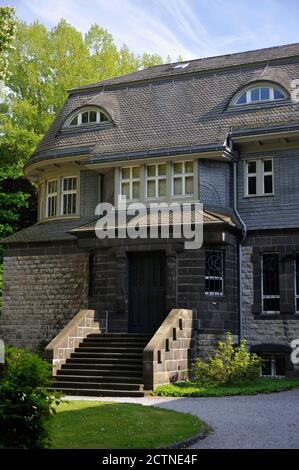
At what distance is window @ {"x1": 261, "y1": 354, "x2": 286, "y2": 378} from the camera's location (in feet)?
65.2

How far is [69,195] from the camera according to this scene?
2402 centimetres

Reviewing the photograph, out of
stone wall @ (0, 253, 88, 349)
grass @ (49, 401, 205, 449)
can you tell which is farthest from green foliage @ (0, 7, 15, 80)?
grass @ (49, 401, 205, 449)

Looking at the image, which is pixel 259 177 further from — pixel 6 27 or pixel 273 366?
pixel 6 27

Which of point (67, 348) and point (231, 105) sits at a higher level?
point (231, 105)

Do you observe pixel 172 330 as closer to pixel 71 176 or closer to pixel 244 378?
pixel 244 378

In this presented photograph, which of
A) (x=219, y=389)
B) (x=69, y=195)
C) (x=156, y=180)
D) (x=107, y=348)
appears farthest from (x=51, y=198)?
(x=219, y=389)

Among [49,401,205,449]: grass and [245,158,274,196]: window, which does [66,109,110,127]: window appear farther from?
[49,401,205,449]: grass

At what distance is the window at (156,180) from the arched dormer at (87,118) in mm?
3168

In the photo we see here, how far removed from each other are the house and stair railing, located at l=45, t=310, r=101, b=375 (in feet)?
0.12
